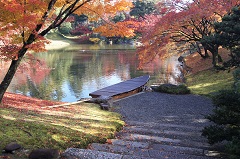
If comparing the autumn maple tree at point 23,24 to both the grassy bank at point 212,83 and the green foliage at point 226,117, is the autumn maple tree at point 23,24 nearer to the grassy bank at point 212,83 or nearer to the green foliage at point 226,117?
the green foliage at point 226,117

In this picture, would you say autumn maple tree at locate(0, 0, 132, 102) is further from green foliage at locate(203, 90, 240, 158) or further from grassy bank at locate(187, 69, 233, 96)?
grassy bank at locate(187, 69, 233, 96)

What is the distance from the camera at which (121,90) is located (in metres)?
14.9

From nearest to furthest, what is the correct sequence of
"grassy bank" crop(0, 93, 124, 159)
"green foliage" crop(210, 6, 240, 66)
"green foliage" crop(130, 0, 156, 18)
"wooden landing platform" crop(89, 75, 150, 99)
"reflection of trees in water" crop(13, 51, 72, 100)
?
"grassy bank" crop(0, 93, 124, 159) → "green foliage" crop(210, 6, 240, 66) → "wooden landing platform" crop(89, 75, 150, 99) → "reflection of trees in water" crop(13, 51, 72, 100) → "green foliage" crop(130, 0, 156, 18)

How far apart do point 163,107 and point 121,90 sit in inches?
147

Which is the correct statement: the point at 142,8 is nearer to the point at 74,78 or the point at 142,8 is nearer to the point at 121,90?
the point at 74,78

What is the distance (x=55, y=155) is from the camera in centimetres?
414

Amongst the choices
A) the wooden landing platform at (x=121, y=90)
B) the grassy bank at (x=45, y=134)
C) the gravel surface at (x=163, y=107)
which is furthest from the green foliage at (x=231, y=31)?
the grassy bank at (x=45, y=134)

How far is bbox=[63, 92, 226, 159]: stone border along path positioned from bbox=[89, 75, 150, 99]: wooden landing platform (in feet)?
2.05

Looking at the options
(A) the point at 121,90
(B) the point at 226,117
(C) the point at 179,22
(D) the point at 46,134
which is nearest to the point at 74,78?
(A) the point at 121,90

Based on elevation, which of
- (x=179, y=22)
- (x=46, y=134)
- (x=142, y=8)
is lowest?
(x=46, y=134)

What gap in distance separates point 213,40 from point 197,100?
3.25 meters

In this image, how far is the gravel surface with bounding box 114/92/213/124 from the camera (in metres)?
9.98

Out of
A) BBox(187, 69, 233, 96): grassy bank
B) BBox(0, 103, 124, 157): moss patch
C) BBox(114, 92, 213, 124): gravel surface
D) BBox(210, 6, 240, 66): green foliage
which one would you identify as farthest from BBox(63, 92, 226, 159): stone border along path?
BBox(210, 6, 240, 66): green foliage

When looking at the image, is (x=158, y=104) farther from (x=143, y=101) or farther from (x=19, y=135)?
(x=19, y=135)
